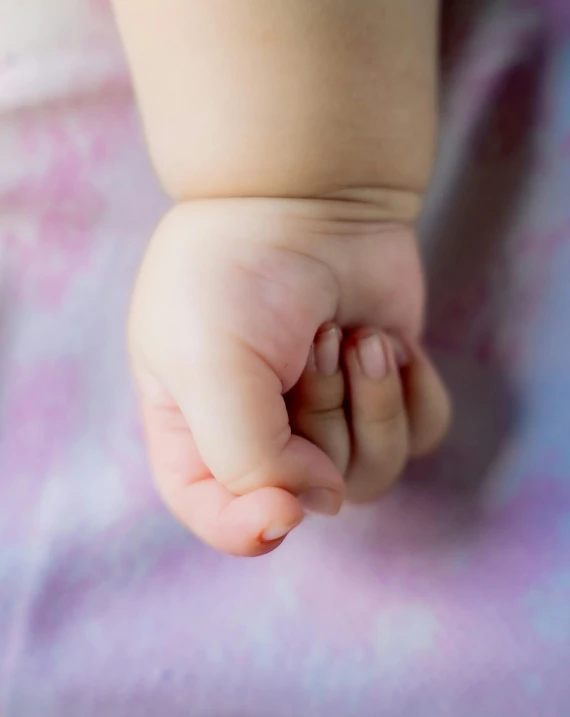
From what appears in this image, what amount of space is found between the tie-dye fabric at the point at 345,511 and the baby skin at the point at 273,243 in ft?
0.25

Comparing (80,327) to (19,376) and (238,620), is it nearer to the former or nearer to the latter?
(19,376)

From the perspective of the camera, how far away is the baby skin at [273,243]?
41cm

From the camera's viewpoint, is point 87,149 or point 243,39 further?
point 87,149

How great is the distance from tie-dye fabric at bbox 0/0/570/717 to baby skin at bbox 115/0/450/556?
3.0 inches

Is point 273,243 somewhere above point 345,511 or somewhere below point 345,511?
above

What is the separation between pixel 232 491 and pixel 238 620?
138mm

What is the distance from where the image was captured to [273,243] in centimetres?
44

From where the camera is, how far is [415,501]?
52 centimetres

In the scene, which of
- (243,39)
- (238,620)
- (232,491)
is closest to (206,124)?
(243,39)

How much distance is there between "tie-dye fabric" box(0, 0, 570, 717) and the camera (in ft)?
1.58

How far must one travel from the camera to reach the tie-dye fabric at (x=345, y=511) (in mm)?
481

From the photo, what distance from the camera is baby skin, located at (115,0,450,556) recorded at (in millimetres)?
407

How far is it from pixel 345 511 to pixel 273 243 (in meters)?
0.20

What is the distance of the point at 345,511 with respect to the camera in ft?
1.71
